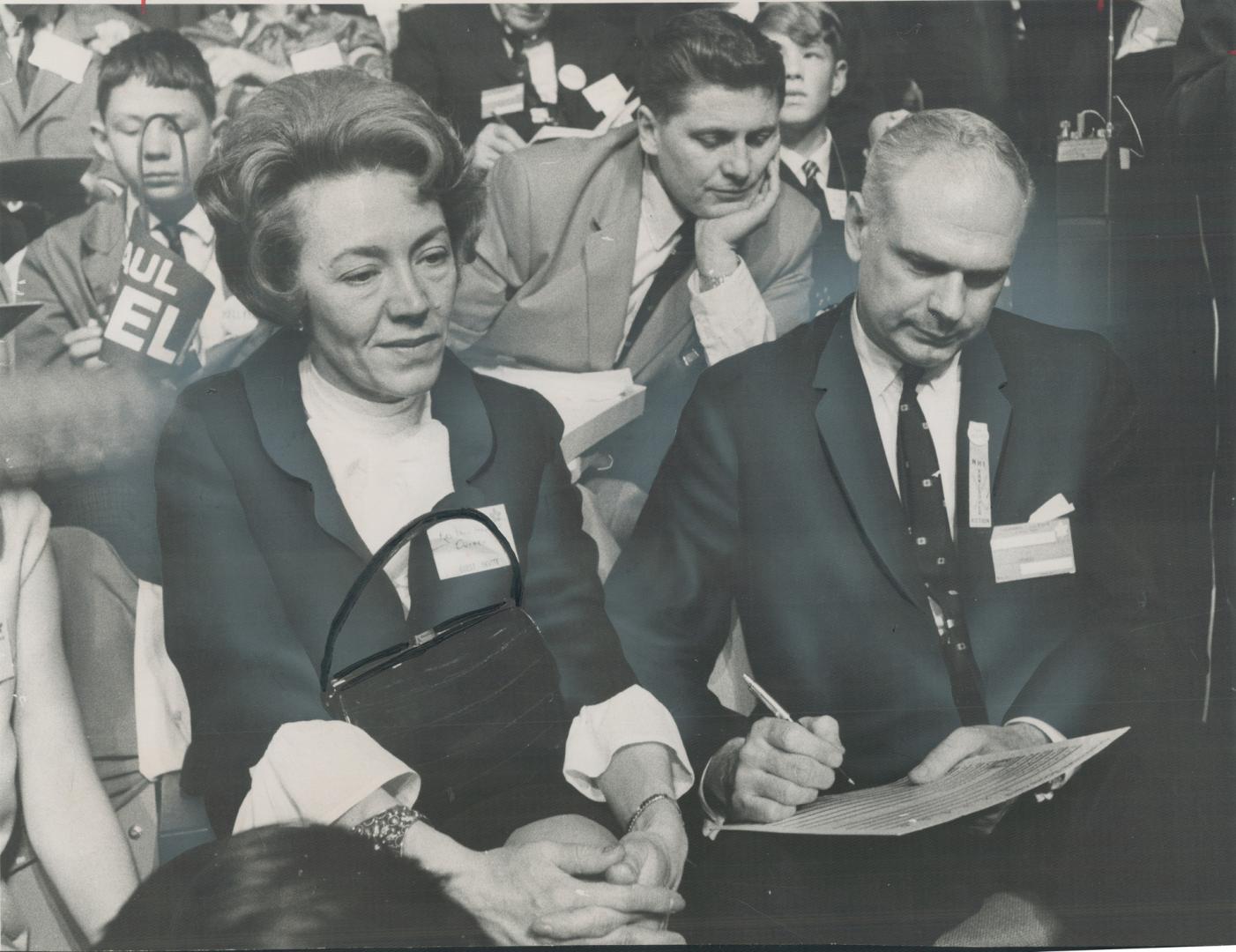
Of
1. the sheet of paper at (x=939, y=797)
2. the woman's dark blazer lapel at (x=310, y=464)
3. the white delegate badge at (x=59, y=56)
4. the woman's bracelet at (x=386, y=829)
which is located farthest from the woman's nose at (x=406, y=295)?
the sheet of paper at (x=939, y=797)

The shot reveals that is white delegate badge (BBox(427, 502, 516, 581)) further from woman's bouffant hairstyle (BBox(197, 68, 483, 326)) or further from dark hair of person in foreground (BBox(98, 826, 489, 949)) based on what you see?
dark hair of person in foreground (BBox(98, 826, 489, 949))

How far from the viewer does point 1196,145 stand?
2.83m

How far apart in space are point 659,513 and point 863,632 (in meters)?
0.55

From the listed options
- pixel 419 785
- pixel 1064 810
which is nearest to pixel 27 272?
pixel 419 785

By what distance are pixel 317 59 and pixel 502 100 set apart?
0.42 m

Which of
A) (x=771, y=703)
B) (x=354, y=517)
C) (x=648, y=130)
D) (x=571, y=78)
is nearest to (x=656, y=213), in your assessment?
(x=648, y=130)

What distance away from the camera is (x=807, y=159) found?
278 cm

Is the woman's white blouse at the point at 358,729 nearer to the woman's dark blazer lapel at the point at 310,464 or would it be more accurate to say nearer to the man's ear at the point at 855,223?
the woman's dark blazer lapel at the point at 310,464

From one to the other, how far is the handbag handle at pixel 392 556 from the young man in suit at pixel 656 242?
0.25m

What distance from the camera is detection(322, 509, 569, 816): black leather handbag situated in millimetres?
2699

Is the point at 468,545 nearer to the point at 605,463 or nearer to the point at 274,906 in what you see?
the point at 605,463

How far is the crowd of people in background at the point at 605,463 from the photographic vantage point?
2.71 m

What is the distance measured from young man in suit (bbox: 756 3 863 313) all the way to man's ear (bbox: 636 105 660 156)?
11.5 inches

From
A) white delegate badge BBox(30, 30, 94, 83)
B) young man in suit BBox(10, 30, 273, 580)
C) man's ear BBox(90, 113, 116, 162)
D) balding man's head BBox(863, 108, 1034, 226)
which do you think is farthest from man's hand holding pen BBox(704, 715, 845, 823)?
white delegate badge BBox(30, 30, 94, 83)
